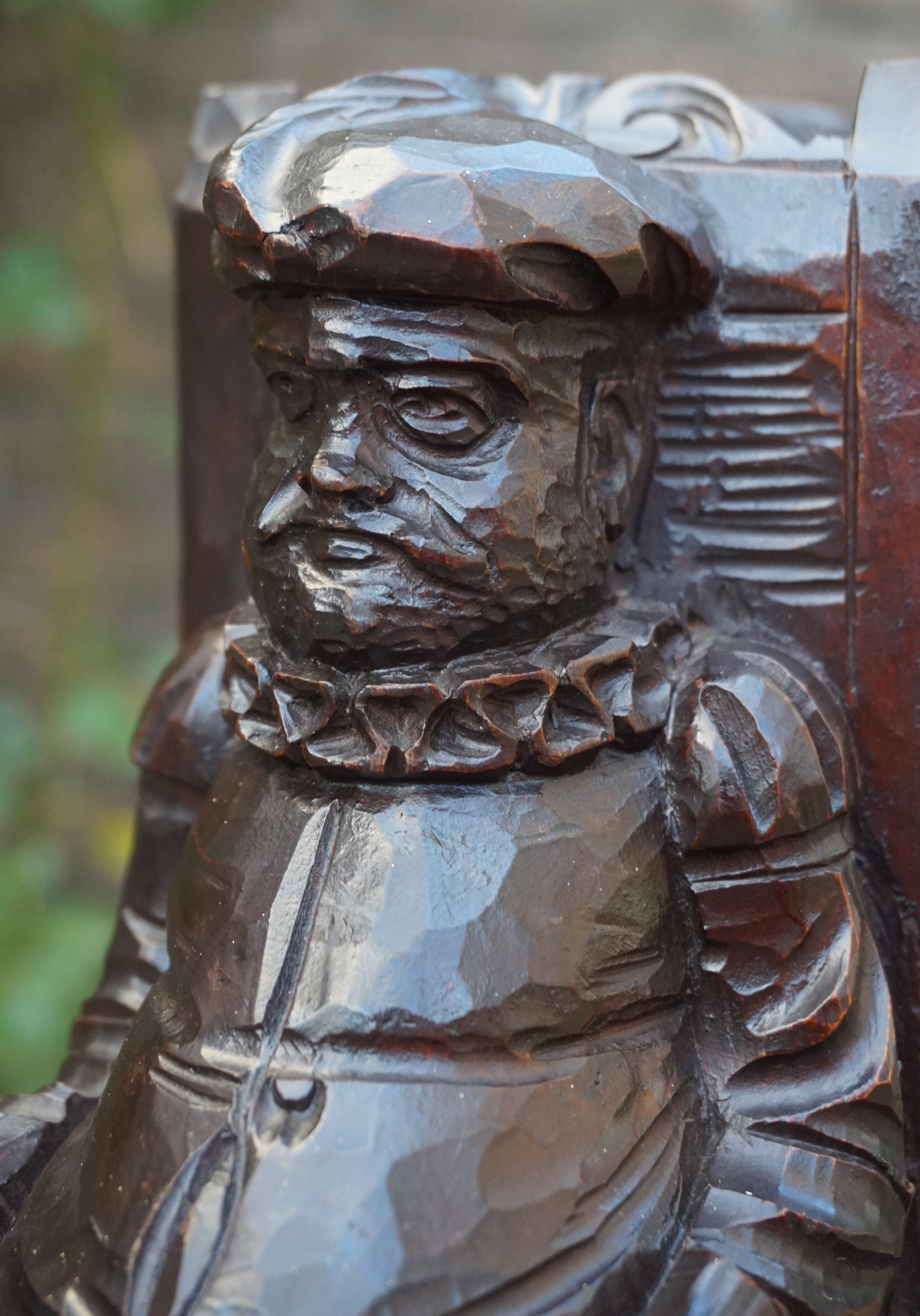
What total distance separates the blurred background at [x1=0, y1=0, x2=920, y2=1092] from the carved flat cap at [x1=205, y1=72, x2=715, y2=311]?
1.14 meters

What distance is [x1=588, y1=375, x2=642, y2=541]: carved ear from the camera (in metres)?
1.08

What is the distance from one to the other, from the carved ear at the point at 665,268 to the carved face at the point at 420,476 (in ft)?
0.20

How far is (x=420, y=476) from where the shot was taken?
991 millimetres

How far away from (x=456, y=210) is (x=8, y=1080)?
1.58m

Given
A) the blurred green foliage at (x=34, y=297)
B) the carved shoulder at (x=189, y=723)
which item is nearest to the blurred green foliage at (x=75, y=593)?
the blurred green foliage at (x=34, y=297)

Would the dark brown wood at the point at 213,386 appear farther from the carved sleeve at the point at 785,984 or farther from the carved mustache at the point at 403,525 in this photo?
the carved sleeve at the point at 785,984

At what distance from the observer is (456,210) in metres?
0.94

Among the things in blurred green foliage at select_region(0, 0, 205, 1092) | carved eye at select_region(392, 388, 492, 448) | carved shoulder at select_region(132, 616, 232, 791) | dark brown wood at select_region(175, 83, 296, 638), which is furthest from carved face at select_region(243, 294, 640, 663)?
blurred green foliage at select_region(0, 0, 205, 1092)

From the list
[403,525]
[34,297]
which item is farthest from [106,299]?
[403,525]

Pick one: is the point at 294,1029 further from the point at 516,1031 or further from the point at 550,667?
the point at 550,667

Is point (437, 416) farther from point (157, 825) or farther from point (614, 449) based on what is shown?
point (157, 825)

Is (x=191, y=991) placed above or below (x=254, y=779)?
below

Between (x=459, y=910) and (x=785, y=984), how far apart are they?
0.85 ft

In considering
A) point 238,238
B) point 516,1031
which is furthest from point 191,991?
point 238,238
